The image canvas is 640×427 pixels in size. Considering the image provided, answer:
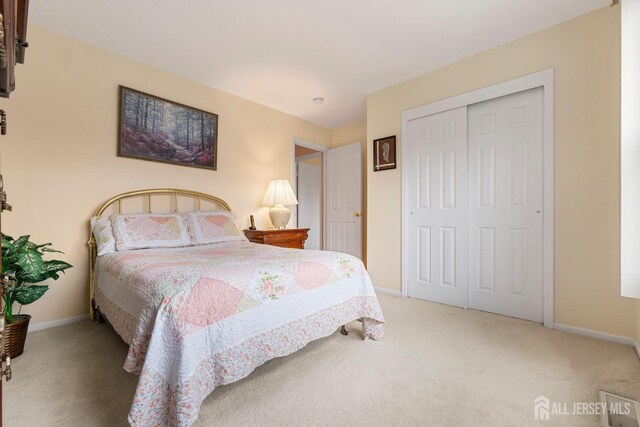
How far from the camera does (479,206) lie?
9.18 feet

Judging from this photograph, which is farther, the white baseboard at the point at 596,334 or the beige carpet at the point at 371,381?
the white baseboard at the point at 596,334

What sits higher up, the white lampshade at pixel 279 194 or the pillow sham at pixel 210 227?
the white lampshade at pixel 279 194

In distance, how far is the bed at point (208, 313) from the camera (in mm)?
1169

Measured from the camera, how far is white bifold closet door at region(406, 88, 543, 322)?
8.25 ft

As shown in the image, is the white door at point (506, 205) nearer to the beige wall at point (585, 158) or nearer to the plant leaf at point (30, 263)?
the beige wall at point (585, 158)

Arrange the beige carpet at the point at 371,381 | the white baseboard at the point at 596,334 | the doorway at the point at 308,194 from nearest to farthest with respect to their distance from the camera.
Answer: the beige carpet at the point at 371,381 → the white baseboard at the point at 596,334 → the doorway at the point at 308,194

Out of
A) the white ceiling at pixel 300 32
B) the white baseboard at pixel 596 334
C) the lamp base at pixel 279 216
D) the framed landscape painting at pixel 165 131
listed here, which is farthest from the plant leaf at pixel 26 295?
the white baseboard at pixel 596 334

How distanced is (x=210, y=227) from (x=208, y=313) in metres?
1.72

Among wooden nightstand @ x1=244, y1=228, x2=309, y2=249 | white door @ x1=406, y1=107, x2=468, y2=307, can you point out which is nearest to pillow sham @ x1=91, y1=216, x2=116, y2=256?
wooden nightstand @ x1=244, y1=228, x2=309, y2=249

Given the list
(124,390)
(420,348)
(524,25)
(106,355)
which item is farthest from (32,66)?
(524,25)

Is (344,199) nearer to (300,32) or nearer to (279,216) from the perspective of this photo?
(279,216)

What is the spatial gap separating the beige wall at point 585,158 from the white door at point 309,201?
3752 millimetres

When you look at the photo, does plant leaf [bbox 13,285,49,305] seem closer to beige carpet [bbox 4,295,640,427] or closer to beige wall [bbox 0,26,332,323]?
beige carpet [bbox 4,295,640,427]

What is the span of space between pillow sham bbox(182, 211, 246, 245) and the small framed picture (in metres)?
1.80
